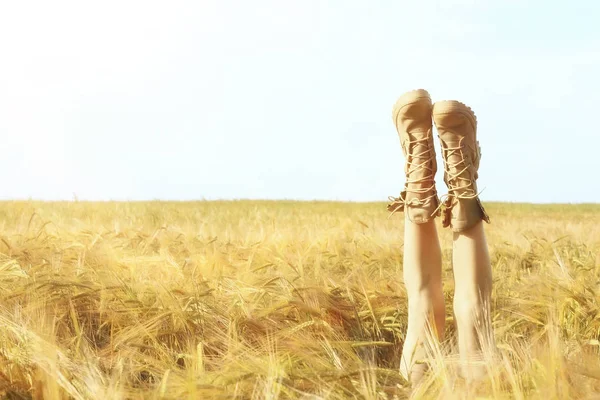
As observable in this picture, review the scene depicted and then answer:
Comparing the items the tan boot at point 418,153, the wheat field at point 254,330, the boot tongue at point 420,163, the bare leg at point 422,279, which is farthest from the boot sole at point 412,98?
the wheat field at point 254,330

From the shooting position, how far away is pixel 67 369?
1593 mm

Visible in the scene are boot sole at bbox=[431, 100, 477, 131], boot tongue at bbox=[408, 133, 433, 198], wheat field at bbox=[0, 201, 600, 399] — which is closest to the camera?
wheat field at bbox=[0, 201, 600, 399]

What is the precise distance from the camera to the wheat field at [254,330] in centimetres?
136

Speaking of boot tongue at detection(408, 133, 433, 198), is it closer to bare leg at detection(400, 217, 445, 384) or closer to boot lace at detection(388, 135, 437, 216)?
boot lace at detection(388, 135, 437, 216)

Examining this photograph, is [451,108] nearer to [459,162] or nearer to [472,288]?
[459,162]

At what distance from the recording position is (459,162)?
6.55ft

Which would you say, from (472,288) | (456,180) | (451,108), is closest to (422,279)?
(472,288)

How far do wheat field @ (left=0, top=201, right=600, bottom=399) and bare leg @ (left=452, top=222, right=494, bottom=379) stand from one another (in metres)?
0.09

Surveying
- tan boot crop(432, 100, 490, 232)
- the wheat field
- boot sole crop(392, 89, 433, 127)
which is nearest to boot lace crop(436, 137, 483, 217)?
tan boot crop(432, 100, 490, 232)

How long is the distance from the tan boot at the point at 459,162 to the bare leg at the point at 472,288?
5 centimetres

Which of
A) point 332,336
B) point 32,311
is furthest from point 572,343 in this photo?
point 32,311

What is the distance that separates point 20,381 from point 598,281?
2241 millimetres

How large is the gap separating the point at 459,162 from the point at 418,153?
134 mm

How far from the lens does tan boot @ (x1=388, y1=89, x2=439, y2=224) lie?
6.58ft
